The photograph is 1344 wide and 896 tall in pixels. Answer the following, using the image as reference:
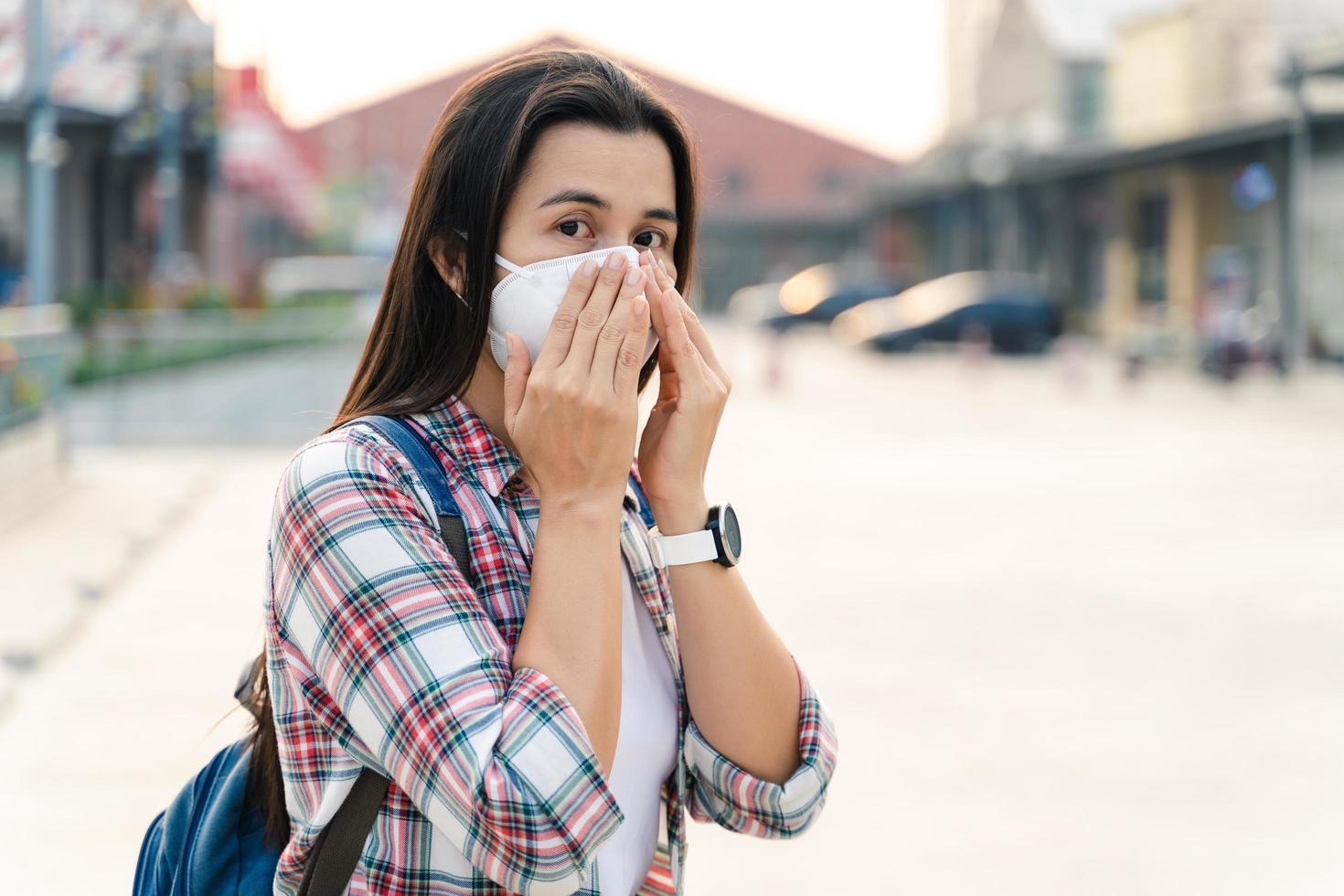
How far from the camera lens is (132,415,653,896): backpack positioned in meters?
1.59

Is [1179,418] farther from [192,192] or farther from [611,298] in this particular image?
[192,192]

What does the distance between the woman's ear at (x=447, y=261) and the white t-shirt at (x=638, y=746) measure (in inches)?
12.0

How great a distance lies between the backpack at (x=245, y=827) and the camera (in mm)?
1595

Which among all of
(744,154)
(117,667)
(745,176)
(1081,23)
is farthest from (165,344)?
(744,154)

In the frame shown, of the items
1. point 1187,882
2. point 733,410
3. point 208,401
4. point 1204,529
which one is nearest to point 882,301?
point 733,410

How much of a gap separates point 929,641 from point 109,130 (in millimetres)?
21567

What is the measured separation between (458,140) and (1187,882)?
338 centimetres

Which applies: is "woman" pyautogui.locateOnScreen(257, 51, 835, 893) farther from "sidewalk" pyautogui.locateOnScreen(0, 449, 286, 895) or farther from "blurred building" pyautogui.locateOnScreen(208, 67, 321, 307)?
"blurred building" pyautogui.locateOnScreen(208, 67, 321, 307)

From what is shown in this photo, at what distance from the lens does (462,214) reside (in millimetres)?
1762

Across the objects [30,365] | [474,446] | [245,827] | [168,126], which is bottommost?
[245,827]

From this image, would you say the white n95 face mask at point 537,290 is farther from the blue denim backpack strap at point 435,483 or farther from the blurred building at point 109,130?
the blurred building at point 109,130

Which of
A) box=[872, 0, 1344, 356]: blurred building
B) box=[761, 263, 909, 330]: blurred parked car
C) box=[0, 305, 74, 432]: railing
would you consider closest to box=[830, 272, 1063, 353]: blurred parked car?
box=[872, 0, 1344, 356]: blurred building

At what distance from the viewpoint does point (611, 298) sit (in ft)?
5.41

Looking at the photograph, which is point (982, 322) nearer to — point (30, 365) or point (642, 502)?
point (30, 365)
